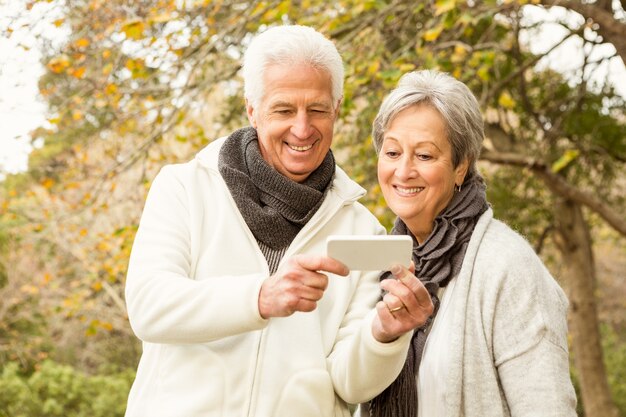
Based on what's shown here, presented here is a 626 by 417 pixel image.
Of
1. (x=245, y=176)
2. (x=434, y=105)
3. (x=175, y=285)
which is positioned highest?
(x=434, y=105)

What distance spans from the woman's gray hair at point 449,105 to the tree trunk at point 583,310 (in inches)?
254

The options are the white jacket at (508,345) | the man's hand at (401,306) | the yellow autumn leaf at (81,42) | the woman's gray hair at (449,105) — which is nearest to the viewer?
the man's hand at (401,306)

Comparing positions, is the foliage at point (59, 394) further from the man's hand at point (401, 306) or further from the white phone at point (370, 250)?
the white phone at point (370, 250)

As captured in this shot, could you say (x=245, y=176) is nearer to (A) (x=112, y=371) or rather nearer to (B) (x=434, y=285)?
(B) (x=434, y=285)

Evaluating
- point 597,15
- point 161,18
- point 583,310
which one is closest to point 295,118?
point 161,18

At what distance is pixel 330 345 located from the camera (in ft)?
8.18

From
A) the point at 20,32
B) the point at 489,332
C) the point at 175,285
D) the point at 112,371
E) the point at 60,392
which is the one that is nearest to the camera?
the point at 175,285

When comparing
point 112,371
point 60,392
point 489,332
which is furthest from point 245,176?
point 112,371

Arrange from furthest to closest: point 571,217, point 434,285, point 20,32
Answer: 1. point 571,217
2. point 20,32
3. point 434,285

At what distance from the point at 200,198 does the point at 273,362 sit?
20.7 inches

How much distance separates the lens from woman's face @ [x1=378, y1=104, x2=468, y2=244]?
2607mm

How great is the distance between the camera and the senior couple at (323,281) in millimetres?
2277

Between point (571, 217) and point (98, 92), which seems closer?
point (98, 92)

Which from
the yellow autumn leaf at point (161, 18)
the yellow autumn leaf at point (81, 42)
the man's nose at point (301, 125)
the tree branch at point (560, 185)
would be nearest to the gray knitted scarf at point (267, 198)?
the man's nose at point (301, 125)
